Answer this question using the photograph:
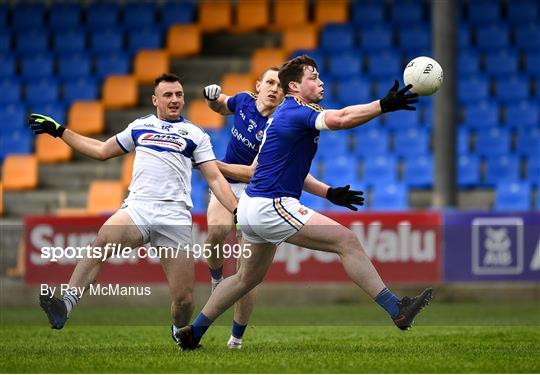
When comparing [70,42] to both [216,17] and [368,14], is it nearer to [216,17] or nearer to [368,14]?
[216,17]

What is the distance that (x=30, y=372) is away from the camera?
8.12m

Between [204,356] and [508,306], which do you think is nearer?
[204,356]

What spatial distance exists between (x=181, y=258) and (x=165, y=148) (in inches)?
36.7

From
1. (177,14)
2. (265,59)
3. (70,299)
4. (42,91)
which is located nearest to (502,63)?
(265,59)

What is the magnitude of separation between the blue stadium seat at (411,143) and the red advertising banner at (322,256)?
3942mm

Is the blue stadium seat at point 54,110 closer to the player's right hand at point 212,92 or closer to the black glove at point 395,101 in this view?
the player's right hand at point 212,92

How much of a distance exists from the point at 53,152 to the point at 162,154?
12.6 m

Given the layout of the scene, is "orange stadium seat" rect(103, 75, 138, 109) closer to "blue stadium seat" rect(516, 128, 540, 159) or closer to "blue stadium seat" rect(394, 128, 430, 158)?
"blue stadium seat" rect(394, 128, 430, 158)

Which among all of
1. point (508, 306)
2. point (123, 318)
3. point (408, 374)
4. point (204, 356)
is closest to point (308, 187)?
point (204, 356)

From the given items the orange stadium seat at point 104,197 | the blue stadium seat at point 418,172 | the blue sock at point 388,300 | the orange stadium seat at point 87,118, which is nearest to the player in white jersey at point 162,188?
the blue sock at point 388,300

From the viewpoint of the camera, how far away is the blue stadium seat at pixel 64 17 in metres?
24.9

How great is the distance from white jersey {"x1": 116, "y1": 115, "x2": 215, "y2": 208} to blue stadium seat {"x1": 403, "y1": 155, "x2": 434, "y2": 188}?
34.2 feet

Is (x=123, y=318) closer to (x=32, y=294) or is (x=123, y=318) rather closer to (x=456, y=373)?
(x=32, y=294)

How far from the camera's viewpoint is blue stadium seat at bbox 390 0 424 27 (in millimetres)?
23062
